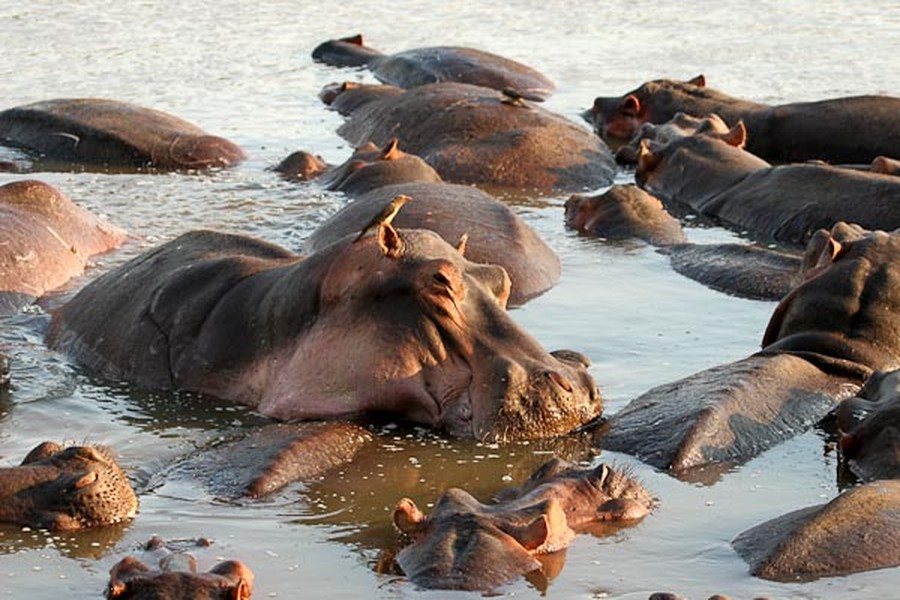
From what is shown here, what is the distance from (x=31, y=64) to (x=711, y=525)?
36.3 ft

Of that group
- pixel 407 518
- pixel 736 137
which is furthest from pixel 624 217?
pixel 407 518

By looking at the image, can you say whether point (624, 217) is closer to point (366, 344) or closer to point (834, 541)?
point (366, 344)

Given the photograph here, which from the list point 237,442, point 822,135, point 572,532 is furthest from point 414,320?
point 822,135

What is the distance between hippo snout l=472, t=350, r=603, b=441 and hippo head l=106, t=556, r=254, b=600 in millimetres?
1726

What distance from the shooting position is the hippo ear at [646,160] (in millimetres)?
11844

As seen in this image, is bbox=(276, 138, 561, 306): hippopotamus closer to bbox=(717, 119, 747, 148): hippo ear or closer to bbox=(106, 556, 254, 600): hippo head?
bbox=(717, 119, 747, 148): hippo ear

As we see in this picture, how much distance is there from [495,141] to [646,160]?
89cm

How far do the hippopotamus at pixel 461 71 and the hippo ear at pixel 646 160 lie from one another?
2.57m

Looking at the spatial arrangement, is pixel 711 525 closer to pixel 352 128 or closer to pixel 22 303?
pixel 22 303

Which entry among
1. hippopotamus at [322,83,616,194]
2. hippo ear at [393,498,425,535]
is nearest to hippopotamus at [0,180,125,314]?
hippopotamus at [322,83,616,194]

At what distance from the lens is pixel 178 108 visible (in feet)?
46.9

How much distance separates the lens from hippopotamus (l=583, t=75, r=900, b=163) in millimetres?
12133

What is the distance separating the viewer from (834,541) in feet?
17.2

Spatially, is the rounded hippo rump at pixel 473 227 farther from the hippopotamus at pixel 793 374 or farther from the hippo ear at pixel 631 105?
the hippo ear at pixel 631 105
